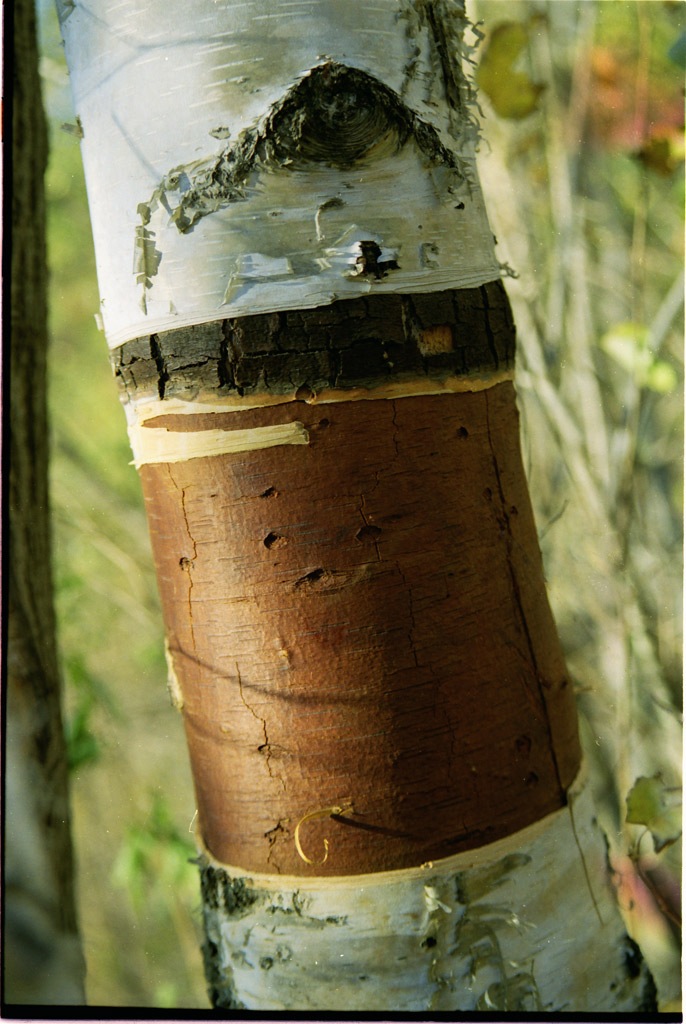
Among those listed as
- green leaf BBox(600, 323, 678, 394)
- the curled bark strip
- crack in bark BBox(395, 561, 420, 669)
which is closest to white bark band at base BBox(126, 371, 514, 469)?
crack in bark BBox(395, 561, 420, 669)

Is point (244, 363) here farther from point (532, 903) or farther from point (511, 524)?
point (532, 903)

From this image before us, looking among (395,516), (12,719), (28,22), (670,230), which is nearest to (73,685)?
(12,719)

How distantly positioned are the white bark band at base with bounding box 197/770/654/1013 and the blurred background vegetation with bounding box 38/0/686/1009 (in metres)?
0.69

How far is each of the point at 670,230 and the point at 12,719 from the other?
1651mm

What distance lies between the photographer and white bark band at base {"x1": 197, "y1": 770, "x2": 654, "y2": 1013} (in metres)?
0.56

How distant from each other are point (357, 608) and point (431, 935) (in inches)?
10.3

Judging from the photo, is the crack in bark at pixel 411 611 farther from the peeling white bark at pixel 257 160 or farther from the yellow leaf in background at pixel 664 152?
the yellow leaf in background at pixel 664 152

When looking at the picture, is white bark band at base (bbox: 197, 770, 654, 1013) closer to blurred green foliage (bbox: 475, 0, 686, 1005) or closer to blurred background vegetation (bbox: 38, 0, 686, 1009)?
blurred background vegetation (bbox: 38, 0, 686, 1009)

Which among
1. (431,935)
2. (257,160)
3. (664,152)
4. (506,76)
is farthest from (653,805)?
(506,76)

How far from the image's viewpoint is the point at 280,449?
55 cm

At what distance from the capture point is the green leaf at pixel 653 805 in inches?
39.5

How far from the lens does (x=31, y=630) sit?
1.17 meters

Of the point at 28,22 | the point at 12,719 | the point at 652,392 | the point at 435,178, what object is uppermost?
the point at 28,22

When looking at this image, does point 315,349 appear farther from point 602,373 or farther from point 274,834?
point 602,373
